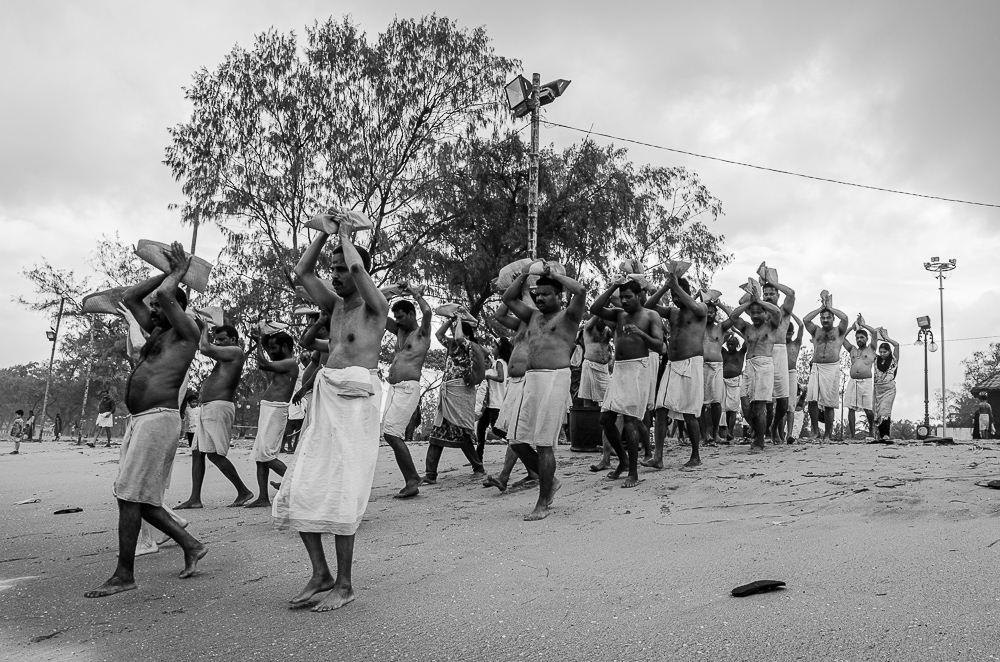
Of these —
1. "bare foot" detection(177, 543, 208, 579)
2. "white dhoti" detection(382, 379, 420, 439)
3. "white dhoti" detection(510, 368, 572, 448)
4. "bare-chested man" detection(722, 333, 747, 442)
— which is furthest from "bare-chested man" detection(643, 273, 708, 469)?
"bare foot" detection(177, 543, 208, 579)

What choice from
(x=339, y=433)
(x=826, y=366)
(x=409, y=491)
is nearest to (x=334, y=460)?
(x=339, y=433)

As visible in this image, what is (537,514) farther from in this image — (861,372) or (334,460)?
(861,372)

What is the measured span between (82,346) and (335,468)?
115 ft

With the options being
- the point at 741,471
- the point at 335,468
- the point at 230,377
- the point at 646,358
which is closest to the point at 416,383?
the point at 230,377

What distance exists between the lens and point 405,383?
26.1 feet

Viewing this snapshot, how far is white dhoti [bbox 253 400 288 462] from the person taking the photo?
7.37 m

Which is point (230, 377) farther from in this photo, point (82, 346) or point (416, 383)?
point (82, 346)

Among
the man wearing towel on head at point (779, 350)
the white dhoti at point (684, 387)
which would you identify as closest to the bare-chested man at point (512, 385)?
the white dhoti at point (684, 387)

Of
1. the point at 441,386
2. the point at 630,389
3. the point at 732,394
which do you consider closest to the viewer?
the point at 630,389

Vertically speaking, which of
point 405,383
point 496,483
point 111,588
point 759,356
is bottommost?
point 111,588

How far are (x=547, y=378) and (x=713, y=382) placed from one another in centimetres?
490

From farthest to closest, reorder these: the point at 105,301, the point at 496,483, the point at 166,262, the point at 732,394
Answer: the point at 732,394, the point at 496,483, the point at 105,301, the point at 166,262

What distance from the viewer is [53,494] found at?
29.0 feet

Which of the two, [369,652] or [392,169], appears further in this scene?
[392,169]
